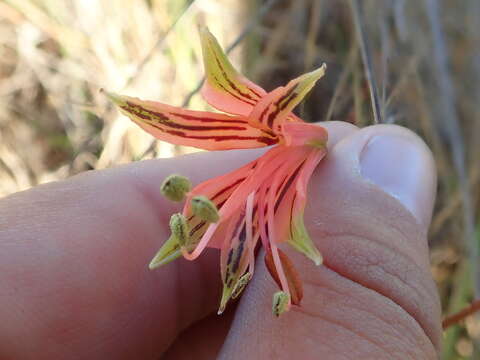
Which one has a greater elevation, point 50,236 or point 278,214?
point 50,236

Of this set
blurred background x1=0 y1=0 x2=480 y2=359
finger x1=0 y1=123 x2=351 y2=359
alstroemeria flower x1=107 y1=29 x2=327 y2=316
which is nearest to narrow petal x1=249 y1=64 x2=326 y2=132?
alstroemeria flower x1=107 y1=29 x2=327 y2=316

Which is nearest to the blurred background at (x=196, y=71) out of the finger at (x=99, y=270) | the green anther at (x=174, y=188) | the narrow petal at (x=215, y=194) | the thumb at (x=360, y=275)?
the finger at (x=99, y=270)

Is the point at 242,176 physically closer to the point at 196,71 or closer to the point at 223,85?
the point at 223,85

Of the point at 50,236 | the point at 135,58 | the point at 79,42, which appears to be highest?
the point at 79,42

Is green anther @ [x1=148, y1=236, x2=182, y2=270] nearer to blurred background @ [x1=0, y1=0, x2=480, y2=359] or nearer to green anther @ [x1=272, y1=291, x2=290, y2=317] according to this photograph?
green anther @ [x1=272, y1=291, x2=290, y2=317]

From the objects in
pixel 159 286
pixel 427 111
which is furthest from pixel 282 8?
pixel 159 286

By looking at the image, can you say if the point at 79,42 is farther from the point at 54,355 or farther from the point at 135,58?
the point at 54,355

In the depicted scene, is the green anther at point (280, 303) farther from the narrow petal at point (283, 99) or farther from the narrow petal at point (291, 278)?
the narrow petal at point (283, 99)
